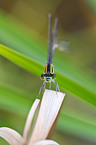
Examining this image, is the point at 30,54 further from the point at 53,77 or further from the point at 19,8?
the point at 19,8

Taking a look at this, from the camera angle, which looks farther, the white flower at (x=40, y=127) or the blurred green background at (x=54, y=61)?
the blurred green background at (x=54, y=61)

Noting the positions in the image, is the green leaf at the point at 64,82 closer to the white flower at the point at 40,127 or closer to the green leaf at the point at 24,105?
the white flower at the point at 40,127

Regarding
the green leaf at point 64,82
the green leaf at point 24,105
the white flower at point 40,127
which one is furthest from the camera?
the green leaf at point 24,105

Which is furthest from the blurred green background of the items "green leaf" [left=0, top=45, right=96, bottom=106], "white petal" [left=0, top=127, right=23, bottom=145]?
"white petal" [left=0, top=127, right=23, bottom=145]

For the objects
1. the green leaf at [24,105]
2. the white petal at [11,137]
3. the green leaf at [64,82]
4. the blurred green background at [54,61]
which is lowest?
the white petal at [11,137]

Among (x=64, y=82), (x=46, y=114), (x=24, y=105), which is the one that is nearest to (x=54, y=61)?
(x=24, y=105)

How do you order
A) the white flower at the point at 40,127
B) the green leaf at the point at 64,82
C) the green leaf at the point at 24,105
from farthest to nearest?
the green leaf at the point at 24,105
the green leaf at the point at 64,82
the white flower at the point at 40,127

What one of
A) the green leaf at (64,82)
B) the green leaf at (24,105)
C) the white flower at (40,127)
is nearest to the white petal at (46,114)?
the white flower at (40,127)

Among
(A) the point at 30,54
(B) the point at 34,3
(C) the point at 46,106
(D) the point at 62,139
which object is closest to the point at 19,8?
(B) the point at 34,3
